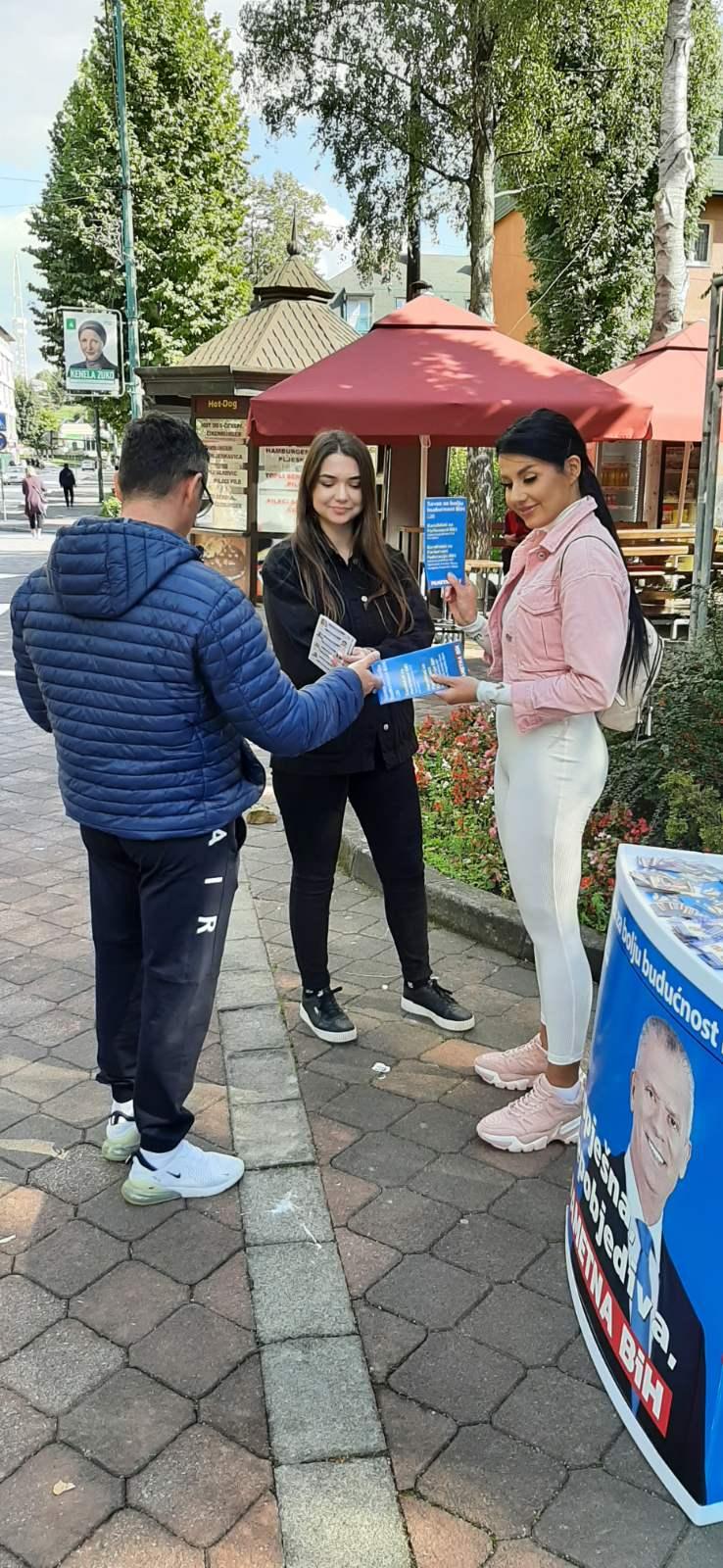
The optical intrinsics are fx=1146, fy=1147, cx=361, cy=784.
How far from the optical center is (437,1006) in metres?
3.79

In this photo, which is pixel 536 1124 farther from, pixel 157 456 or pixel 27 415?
pixel 27 415

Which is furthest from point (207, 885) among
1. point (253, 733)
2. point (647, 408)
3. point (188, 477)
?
point (647, 408)

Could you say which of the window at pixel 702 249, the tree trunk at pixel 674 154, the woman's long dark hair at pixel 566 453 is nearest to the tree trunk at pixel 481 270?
the tree trunk at pixel 674 154

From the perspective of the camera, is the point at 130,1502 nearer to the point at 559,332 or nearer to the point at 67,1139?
the point at 67,1139

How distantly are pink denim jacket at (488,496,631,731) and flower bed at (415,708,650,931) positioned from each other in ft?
5.69

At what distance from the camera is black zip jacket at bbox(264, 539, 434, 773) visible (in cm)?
341

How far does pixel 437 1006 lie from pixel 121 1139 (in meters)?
1.18

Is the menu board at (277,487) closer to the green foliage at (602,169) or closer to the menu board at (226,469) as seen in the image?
the menu board at (226,469)

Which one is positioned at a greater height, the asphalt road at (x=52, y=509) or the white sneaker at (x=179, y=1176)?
the asphalt road at (x=52, y=509)

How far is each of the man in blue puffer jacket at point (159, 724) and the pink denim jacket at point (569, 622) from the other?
0.45 meters

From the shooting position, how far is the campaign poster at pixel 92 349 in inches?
831

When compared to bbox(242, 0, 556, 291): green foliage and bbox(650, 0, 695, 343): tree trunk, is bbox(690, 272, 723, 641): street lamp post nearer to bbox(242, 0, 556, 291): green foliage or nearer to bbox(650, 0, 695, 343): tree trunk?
bbox(650, 0, 695, 343): tree trunk

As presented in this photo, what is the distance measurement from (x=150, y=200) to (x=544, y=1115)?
2758 centimetres

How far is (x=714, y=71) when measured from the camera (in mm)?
21500
